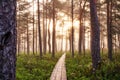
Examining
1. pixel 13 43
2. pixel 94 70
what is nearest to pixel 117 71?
pixel 94 70

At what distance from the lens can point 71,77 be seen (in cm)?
1359

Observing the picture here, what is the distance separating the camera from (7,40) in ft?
11.1

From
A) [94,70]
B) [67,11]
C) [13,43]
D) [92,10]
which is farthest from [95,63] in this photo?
[67,11]

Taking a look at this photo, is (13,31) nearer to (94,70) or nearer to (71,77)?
(71,77)

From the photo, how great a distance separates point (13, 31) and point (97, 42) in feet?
38.7

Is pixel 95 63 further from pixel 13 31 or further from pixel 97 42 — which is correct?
pixel 13 31

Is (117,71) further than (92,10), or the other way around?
(92,10)

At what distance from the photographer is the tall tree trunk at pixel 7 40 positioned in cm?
332

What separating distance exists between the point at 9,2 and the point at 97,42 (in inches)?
469

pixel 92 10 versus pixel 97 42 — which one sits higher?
pixel 92 10

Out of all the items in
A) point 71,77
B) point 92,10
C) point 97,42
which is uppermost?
point 92,10

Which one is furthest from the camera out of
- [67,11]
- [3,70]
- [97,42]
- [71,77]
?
[67,11]

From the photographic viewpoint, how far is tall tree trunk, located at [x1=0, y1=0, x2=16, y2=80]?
3316 millimetres

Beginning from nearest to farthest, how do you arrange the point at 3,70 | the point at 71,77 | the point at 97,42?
the point at 3,70 → the point at 71,77 → the point at 97,42
